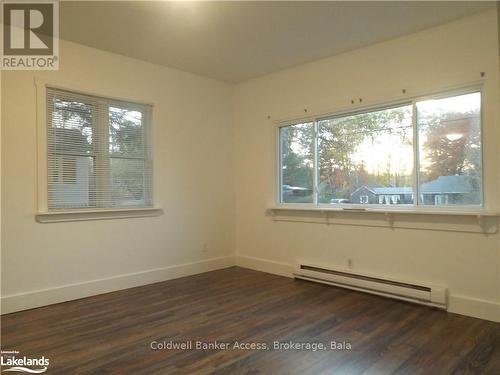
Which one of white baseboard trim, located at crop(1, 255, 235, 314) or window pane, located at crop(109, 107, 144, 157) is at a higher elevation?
window pane, located at crop(109, 107, 144, 157)

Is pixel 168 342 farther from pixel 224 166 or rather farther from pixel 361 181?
pixel 224 166

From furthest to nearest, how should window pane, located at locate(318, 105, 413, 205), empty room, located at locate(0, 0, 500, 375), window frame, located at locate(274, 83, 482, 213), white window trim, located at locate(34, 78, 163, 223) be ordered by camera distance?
window pane, located at locate(318, 105, 413, 205) < white window trim, located at locate(34, 78, 163, 223) < window frame, located at locate(274, 83, 482, 213) < empty room, located at locate(0, 0, 500, 375)

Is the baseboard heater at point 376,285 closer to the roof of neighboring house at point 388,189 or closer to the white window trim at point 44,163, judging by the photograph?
the roof of neighboring house at point 388,189

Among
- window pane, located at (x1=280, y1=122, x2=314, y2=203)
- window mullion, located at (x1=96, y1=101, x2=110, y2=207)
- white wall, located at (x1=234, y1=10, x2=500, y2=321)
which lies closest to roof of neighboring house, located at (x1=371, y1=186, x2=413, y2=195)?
white wall, located at (x1=234, y1=10, x2=500, y2=321)

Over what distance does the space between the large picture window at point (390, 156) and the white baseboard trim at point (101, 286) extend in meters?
1.59

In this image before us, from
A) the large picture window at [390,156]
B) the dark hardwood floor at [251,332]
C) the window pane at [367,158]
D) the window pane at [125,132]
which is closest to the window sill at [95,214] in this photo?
the window pane at [125,132]

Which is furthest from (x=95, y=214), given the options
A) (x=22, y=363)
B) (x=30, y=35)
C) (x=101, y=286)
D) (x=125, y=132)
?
(x=30, y=35)

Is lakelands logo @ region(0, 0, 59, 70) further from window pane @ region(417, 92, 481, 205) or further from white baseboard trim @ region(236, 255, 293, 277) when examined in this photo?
window pane @ region(417, 92, 481, 205)

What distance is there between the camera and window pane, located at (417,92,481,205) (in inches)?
128

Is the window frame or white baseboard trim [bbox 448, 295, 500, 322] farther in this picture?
the window frame

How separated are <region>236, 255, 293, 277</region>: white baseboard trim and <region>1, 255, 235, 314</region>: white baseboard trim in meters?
0.27

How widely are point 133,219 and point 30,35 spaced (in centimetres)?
225

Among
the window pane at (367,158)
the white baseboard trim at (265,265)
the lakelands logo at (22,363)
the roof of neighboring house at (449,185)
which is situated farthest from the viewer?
the white baseboard trim at (265,265)

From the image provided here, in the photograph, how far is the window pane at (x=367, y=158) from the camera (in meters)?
3.71
